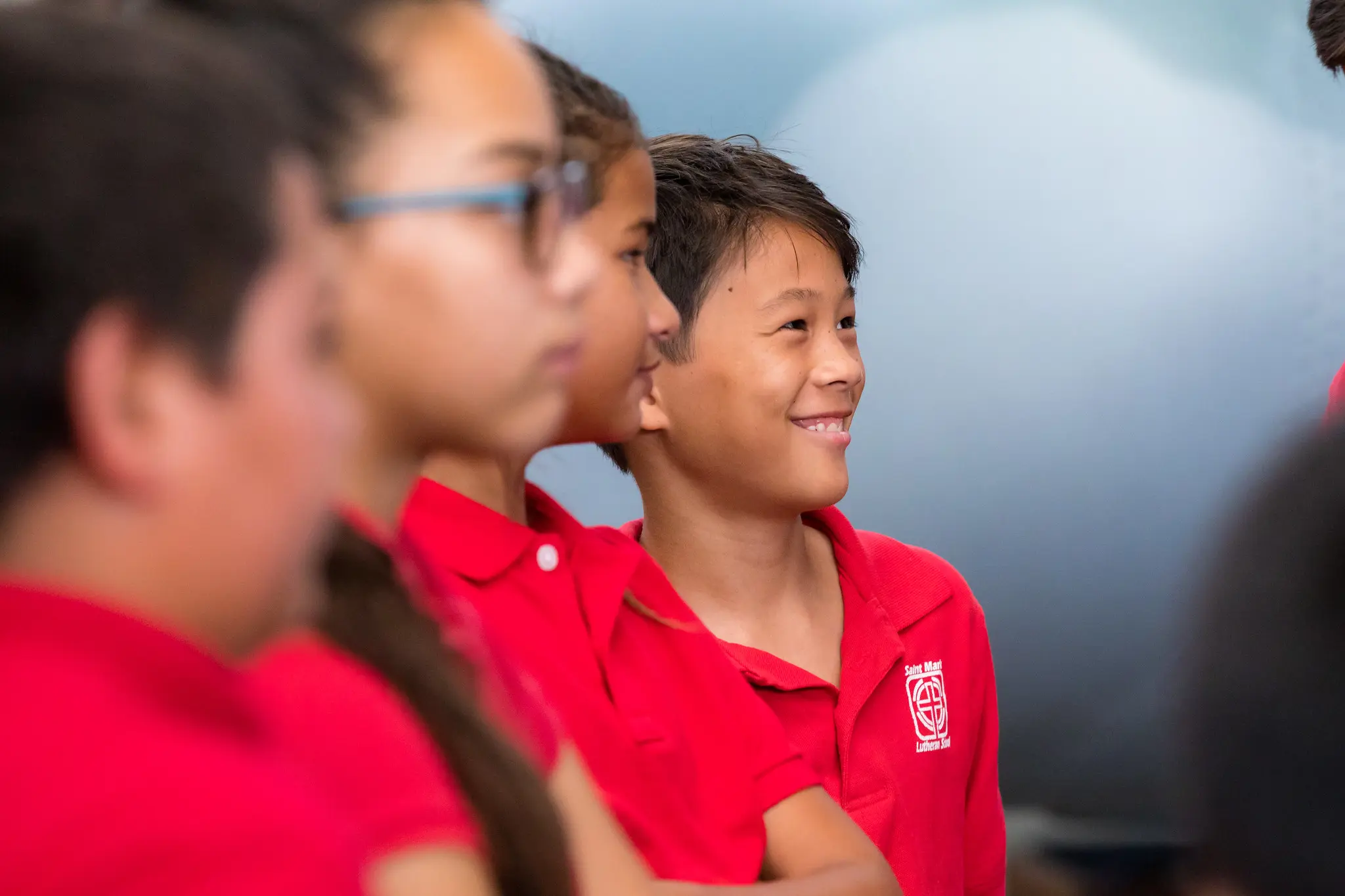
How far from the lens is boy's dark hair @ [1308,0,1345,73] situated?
1.90 meters

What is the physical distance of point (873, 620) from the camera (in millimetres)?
1705

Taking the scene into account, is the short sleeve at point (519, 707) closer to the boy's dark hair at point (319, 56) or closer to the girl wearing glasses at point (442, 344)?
the girl wearing glasses at point (442, 344)

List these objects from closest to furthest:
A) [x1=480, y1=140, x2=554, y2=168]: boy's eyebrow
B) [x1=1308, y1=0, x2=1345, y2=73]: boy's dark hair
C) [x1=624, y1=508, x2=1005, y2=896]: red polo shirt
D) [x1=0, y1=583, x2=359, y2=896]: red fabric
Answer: [x1=0, y1=583, x2=359, y2=896]: red fabric, [x1=480, y1=140, x2=554, y2=168]: boy's eyebrow, [x1=624, y1=508, x2=1005, y2=896]: red polo shirt, [x1=1308, y1=0, x2=1345, y2=73]: boy's dark hair

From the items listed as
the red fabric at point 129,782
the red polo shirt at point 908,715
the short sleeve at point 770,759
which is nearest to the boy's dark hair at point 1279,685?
the red fabric at point 129,782

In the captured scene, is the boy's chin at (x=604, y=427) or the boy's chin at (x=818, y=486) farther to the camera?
the boy's chin at (x=818, y=486)

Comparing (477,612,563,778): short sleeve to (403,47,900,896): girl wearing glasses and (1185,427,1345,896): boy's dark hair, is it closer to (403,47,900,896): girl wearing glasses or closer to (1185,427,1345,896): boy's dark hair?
(403,47,900,896): girl wearing glasses

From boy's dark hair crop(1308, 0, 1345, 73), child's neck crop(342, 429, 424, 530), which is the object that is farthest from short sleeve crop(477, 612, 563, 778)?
boy's dark hair crop(1308, 0, 1345, 73)

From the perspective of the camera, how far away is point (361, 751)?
64 centimetres

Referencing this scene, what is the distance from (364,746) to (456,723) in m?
0.12

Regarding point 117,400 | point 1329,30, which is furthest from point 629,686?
point 1329,30

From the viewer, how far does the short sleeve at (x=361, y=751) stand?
2.05 feet

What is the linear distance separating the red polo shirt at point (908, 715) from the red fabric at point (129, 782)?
3.80 ft

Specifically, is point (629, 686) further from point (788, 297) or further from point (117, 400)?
point (117, 400)

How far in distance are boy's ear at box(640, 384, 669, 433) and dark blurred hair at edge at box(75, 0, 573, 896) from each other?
0.91 m
